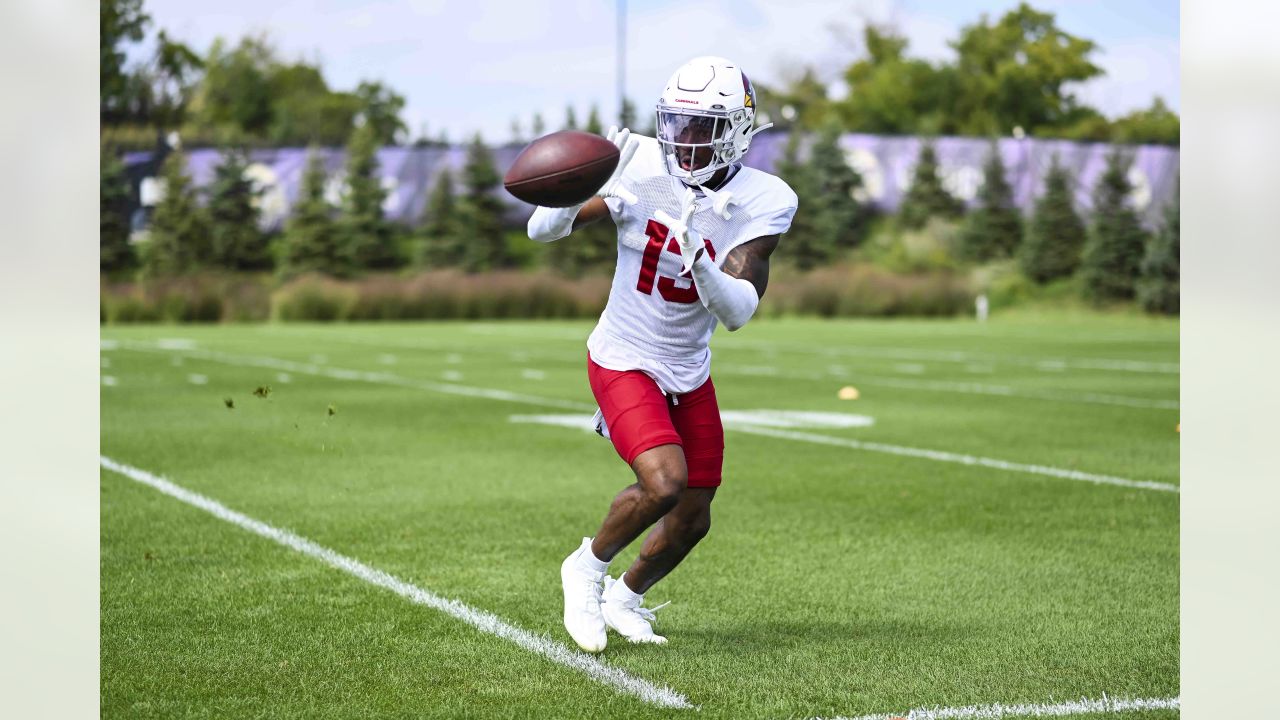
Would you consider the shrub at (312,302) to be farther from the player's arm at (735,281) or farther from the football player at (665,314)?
the player's arm at (735,281)

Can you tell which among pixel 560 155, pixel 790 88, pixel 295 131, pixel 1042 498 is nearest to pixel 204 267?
pixel 295 131

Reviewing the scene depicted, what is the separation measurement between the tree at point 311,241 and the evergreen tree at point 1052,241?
19190 mm

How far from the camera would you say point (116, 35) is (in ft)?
131

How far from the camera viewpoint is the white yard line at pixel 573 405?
29.1 ft

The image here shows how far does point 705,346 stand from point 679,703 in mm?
1277

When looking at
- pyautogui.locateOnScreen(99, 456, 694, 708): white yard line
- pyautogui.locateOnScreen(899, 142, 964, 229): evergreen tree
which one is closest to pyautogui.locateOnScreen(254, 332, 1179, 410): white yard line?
pyautogui.locateOnScreen(99, 456, 694, 708): white yard line

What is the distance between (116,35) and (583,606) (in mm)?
38674

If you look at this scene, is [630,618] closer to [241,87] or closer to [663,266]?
[663,266]

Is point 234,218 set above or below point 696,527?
above

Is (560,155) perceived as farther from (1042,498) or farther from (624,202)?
(1042,498)

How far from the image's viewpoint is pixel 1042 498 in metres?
8.04

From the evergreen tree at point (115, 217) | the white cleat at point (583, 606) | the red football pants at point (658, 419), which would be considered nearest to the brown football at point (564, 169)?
the red football pants at point (658, 419)

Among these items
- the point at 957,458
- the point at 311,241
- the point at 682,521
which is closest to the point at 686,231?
the point at 682,521

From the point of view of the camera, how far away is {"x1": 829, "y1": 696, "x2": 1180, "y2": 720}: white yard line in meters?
4.07
